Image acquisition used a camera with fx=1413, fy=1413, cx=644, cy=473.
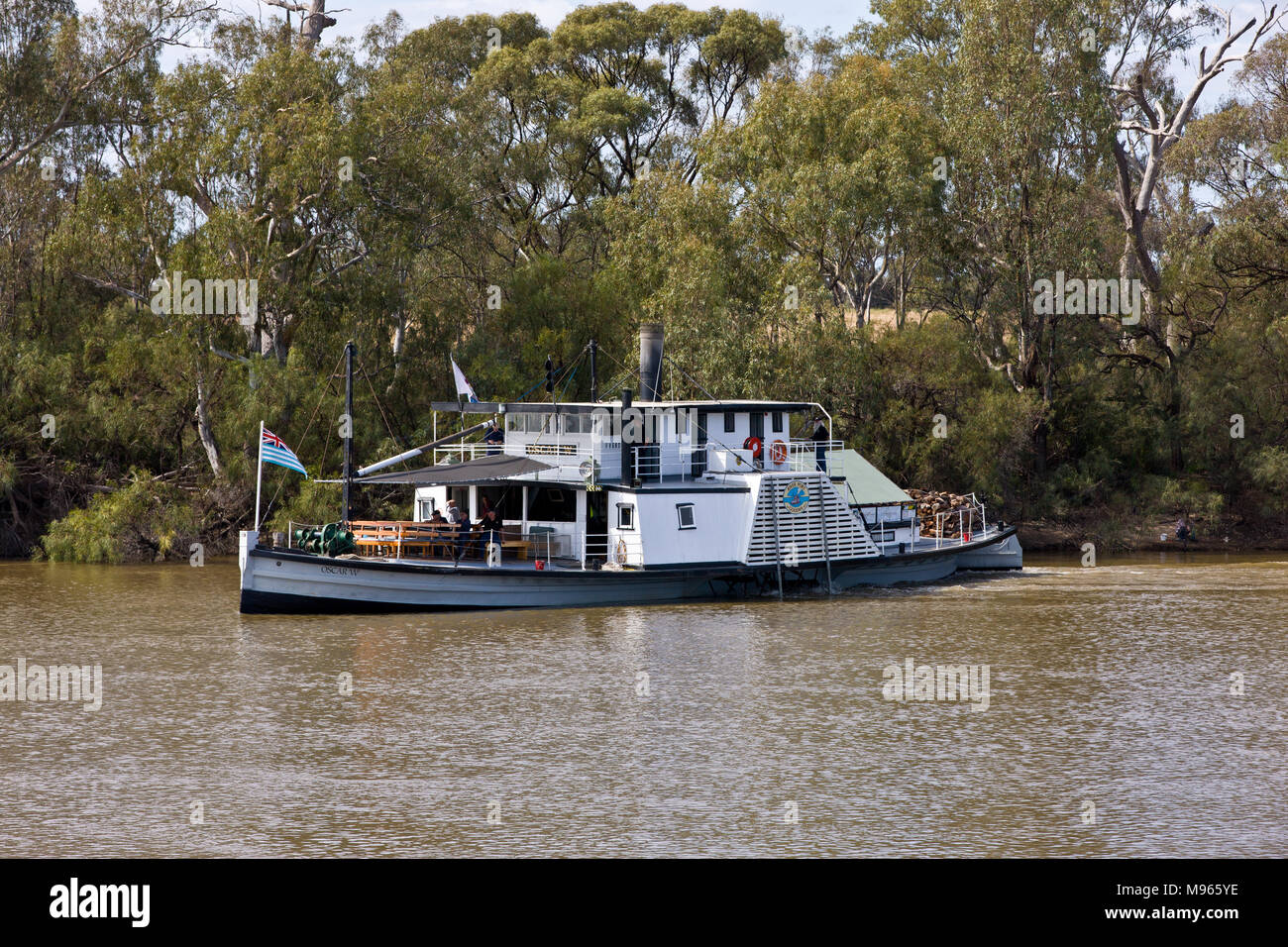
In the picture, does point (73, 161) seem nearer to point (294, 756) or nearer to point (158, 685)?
point (158, 685)

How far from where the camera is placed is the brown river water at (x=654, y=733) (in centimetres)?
1505

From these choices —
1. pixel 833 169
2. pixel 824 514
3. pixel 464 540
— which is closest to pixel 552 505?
pixel 464 540

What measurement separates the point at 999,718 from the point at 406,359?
109 ft

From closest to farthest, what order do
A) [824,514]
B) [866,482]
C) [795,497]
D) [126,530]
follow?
1. [795,497]
2. [824,514]
3. [866,482]
4. [126,530]

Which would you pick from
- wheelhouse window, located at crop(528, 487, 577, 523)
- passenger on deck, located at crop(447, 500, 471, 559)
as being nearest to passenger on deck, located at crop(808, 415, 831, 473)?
wheelhouse window, located at crop(528, 487, 577, 523)

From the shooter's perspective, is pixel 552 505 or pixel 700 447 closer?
pixel 552 505

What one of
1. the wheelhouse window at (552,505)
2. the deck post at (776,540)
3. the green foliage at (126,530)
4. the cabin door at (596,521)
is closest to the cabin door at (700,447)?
the deck post at (776,540)

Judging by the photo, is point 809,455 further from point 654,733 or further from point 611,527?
point 654,733

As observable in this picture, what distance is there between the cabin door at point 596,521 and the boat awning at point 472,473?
133cm

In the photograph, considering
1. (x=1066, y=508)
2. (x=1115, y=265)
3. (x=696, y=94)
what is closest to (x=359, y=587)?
(x=1066, y=508)

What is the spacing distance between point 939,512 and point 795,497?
8729 mm

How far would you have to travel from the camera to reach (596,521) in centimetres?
3362

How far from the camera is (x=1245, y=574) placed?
3825 centimetres

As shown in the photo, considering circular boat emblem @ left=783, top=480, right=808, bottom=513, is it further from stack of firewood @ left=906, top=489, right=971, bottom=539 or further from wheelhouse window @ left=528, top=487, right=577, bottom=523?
stack of firewood @ left=906, top=489, right=971, bottom=539
